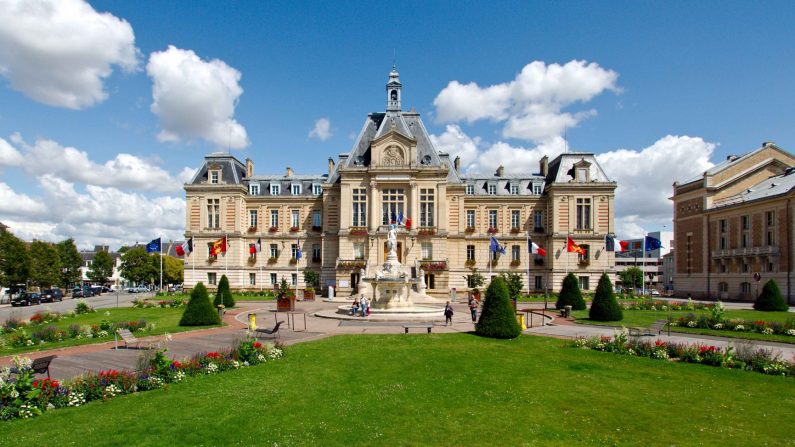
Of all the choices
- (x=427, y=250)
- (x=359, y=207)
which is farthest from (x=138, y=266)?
(x=427, y=250)

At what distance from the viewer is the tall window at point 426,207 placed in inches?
2247

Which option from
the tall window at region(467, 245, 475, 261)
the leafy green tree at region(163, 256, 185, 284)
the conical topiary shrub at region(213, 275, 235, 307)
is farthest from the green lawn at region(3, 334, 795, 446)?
the leafy green tree at region(163, 256, 185, 284)

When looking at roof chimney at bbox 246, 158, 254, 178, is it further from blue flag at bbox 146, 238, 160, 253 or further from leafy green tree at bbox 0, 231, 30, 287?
leafy green tree at bbox 0, 231, 30, 287

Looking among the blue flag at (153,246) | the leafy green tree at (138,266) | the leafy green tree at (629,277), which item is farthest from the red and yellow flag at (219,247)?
the leafy green tree at (629,277)

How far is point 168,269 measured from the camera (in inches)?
Result: 3688

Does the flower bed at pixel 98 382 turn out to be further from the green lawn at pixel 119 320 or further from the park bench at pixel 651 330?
the park bench at pixel 651 330

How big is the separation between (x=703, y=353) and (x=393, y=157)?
1666 inches

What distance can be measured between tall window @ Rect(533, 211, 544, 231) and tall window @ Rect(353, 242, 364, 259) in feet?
75.4

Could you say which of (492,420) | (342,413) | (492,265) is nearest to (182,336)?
Answer: (342,413)

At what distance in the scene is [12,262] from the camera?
201 ft

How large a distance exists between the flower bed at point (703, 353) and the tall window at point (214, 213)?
168ft

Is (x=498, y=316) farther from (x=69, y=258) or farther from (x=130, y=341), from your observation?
(x=69, y=258)

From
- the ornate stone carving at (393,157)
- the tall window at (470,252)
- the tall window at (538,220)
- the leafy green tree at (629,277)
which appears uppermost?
the ornate stone carving at (393,157)

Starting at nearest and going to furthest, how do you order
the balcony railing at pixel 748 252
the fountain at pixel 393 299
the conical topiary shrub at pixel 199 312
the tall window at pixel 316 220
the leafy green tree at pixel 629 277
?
the conical topiary shrub at pixel 199 312, the fountain at pixel 393 299, the balcony railing at pixel 748 252, the tall window at pixel 316 220, the leafy green tree at pixel 629 277
